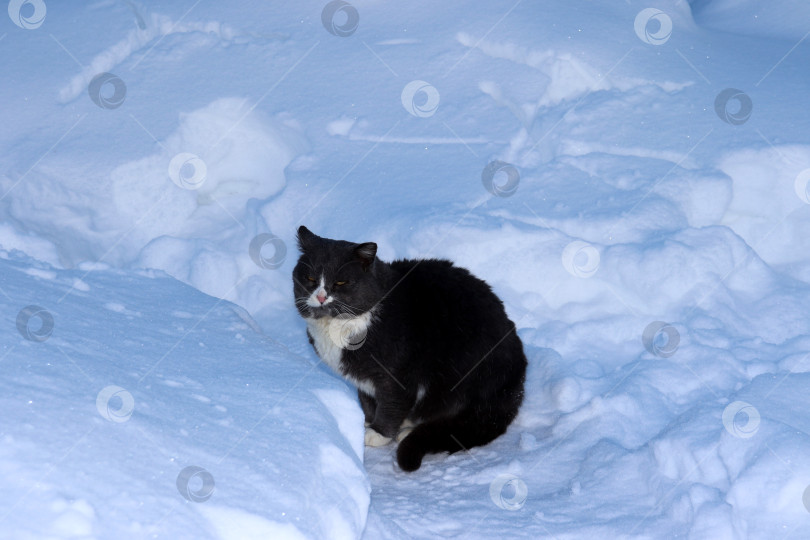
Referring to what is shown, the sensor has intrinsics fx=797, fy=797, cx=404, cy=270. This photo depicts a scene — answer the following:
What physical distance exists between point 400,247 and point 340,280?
1.14 m

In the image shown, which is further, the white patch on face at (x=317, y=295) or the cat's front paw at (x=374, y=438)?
the cat's front paw at (x=374, y=438)

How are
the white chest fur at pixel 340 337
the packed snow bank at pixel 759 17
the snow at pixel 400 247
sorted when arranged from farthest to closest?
the packed snow bank at pixel 759 17 → the white chest fur at pixel 340 337 → the snow at pixel 400 247

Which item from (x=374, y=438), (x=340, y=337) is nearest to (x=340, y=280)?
(x=340, y=337)

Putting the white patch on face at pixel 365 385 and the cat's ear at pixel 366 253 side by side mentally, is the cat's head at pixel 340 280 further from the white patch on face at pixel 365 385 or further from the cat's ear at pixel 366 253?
the white patch on face at pixel 365 385

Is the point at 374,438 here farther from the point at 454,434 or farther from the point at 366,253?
the point at 366,253

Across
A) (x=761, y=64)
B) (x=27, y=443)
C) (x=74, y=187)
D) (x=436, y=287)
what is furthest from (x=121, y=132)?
(x=761, y=64)

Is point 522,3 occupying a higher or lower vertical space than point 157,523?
lower

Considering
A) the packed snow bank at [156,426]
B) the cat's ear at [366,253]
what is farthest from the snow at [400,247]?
the cat's ear at [366,253]

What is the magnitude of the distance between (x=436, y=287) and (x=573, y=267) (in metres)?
1.10

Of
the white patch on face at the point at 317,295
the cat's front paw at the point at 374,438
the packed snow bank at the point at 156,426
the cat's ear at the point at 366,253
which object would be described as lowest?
the cat's front paw at the point at 374,438

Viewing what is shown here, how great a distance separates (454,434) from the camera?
4.14 meters

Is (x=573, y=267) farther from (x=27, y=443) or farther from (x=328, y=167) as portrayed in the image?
(x=27, y=443)

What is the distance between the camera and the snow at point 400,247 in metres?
2.66

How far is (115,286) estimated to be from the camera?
3.80 metres
